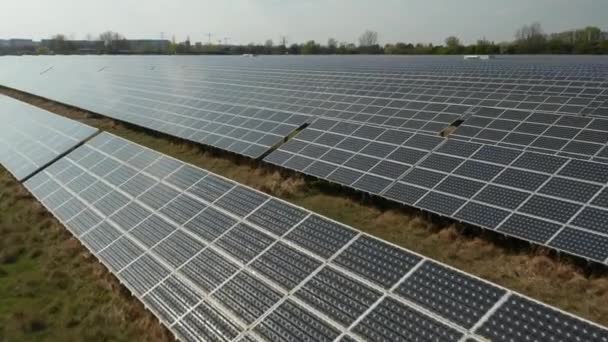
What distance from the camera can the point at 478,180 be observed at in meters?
15.0

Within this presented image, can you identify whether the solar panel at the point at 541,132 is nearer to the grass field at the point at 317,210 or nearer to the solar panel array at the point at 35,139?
the grass field at the point at 317,210

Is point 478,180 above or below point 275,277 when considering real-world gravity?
above

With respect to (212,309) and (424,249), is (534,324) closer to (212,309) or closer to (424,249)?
(212,309)

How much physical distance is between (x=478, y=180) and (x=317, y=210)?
5.64m

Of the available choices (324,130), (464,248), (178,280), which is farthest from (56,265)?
(324,130)

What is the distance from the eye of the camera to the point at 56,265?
12891mm

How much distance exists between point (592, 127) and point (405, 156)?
Result: 9456 mm

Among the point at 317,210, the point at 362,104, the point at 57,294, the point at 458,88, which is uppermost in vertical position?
the point at 458,88

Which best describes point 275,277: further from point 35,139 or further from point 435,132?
point 35,139

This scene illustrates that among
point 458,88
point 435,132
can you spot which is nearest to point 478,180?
point 435,132

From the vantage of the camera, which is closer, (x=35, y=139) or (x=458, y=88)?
(x=35, y=139)

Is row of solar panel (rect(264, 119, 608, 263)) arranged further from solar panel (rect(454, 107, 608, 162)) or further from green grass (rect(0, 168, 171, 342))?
green grass (rect(0, 168, 171, 342))

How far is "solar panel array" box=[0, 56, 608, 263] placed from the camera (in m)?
13.4

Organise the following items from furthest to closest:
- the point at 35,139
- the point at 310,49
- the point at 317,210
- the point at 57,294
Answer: the point at 310,49, the point at 35,139, the point at 317,210, the point at 57,294
